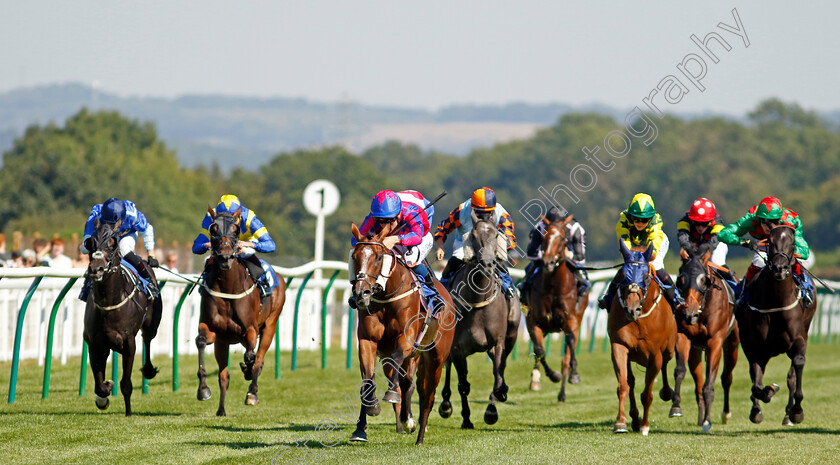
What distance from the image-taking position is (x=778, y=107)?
107000mm

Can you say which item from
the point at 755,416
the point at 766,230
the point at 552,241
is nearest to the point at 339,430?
the point at 552,241

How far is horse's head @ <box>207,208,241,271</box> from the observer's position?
1008 cm

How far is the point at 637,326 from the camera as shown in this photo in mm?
9758

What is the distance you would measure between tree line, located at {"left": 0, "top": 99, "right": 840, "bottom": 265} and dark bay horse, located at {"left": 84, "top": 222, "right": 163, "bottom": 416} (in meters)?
5.68

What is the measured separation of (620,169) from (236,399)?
86776mm

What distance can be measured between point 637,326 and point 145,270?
165 inches

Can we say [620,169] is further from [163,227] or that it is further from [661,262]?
[661,262]

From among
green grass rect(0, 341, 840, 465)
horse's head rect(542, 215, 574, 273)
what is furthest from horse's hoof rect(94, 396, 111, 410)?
horse's head rect(542, 215, 574, 273)

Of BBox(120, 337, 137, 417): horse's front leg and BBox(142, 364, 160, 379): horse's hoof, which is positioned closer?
BBox(120, 337, 137, 417): horse's front leg

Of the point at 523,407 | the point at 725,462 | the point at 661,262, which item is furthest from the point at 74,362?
the point at 725,462

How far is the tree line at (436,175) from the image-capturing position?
156 feet

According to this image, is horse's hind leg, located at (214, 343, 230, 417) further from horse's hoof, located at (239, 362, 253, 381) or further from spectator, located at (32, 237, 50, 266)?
spectator, located at (32, 237, 50, 266)

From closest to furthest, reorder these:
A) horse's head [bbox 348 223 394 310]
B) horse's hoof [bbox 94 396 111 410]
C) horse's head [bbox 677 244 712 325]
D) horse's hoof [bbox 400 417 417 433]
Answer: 1. horse's head [bbox 348 223 394 310]
2. horse's hoof [bbox 400 417 417 433]
3. horse's hoof [bbox 94 396 111 410]
4. horse's head [bbox 677 244 712 325]

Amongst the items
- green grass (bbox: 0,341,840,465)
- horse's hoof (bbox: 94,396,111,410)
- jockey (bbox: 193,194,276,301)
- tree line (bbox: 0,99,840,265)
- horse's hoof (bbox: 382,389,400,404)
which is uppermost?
tree line (bbox: 0,99,840,265)
